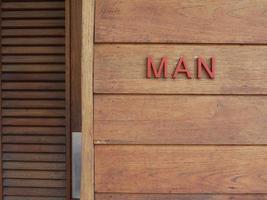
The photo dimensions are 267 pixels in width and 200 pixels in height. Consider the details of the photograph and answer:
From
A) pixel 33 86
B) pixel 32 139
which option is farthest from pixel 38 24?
pixel 32 139

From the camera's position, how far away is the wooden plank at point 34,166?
1.44m

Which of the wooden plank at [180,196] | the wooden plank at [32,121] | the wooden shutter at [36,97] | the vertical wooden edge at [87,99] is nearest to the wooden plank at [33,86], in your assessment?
the wooden shutter at [36,97]

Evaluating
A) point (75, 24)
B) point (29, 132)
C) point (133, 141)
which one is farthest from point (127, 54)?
point (29, 132)

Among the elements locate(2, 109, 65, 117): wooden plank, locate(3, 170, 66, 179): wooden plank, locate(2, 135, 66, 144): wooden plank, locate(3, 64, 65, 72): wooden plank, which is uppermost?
locate(3, 64, 65, 72): wooden plank

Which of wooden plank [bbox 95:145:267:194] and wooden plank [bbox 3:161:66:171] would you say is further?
wooden plank [bbox 3:161:66:171]

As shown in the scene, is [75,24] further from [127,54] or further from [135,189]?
[135,189]

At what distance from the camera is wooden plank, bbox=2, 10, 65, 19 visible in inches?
56.4

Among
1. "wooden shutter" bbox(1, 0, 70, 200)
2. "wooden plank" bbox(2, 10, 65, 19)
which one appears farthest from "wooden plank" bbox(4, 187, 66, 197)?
"wooden plank" bbox(2, 10, 65, 19)

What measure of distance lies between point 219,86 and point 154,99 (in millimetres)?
195

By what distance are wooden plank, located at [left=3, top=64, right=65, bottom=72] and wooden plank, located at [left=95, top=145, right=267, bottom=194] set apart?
562 mm

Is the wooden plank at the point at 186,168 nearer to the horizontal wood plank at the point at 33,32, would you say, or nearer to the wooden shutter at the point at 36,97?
the wooden shutter at the point at 36,97

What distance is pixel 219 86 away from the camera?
99 centimetres

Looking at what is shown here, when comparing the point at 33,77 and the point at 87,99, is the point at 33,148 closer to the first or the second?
the point at 33,77

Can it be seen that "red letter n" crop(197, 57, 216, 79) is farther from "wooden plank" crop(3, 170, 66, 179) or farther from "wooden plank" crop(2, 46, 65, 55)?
"wooden plank" crop(3, 170, 66, 179)
